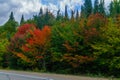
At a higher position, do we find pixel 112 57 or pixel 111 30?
pixel 111 30

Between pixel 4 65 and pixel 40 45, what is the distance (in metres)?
24.9

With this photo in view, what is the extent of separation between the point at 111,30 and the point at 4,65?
133 ft

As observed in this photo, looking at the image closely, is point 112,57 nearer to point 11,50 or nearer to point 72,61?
point 72,61

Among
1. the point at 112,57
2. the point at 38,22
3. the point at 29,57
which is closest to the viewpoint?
the point at 112,57

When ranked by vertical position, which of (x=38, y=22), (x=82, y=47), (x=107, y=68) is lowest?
(x=107, y=68)

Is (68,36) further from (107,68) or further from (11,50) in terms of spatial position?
(11,50)

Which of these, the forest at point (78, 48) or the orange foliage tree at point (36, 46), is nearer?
the forest at point (78, 48)

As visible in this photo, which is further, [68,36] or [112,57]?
[68,36]

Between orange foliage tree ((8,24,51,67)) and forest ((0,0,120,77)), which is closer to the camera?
forest ((0,0,120,77))

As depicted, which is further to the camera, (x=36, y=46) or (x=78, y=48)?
(x=36, y=46)

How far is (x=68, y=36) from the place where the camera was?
48.5 metres

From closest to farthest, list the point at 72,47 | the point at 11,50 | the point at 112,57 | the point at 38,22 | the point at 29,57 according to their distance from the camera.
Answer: the point at 112,57 → the point at 72,47 → the point at 29,57 → the point at 11,50 → the point at 38,22

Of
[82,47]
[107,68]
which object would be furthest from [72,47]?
[107,68]

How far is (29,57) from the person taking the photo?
2328 inches
